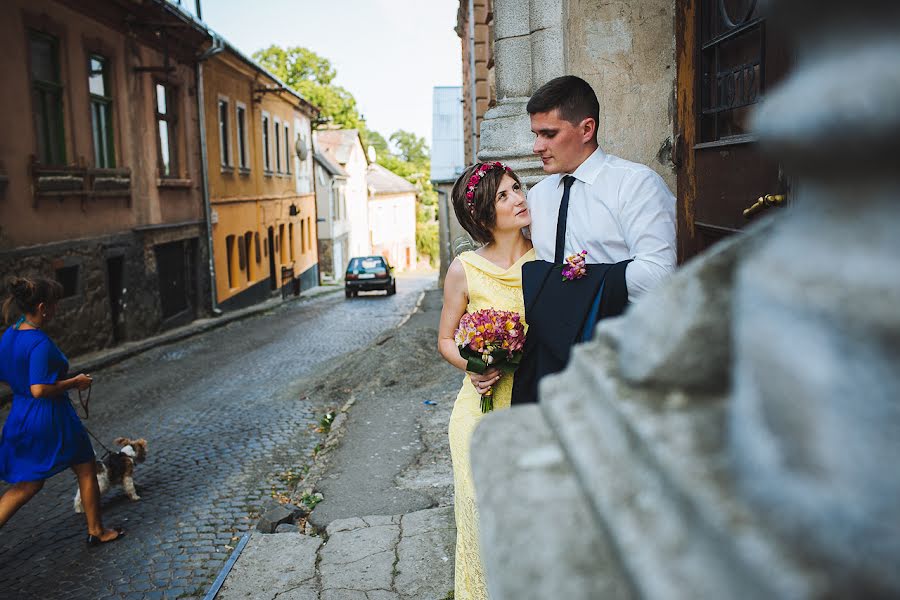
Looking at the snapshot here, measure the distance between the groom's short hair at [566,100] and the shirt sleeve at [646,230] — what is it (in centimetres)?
36

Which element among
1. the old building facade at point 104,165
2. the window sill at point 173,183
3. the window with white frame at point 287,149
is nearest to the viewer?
the old building facade at point 104,165

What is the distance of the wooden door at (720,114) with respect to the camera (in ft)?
10.6

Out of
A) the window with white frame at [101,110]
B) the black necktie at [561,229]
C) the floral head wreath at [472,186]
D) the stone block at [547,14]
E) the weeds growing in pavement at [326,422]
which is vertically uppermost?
the window with white frame at [101,110]

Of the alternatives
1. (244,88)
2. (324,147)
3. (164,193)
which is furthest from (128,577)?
(324,147)

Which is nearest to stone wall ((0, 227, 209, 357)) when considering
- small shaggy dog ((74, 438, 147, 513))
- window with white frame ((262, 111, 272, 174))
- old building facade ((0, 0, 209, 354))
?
old building facade ((0, 0, 209, 354))

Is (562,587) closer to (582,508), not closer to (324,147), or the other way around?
(582,508)

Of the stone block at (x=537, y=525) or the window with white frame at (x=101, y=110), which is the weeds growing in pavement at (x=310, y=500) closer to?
the stone block at (x=537, y=525)

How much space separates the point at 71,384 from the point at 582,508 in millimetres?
4685

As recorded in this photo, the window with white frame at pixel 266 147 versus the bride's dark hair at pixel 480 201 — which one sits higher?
the window with white frame at pixel 266 147

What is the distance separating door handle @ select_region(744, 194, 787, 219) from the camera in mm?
2920

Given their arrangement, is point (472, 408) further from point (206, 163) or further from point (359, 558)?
point (206, 163)

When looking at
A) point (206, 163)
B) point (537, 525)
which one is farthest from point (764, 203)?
point (206, 163)

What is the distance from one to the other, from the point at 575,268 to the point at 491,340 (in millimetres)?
430

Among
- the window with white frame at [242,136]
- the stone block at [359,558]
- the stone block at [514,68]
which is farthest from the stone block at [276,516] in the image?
the window with white frame at [242,136]
